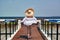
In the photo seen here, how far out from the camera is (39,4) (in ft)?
29.2

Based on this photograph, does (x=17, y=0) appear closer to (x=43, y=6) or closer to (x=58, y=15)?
(x=43, y=6)

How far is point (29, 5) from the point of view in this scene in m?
8.83

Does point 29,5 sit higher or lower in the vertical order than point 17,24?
higher

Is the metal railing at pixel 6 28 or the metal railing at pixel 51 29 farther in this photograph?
the metal railing at pixel 6 28

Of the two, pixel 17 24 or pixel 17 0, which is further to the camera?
pixel 17 0

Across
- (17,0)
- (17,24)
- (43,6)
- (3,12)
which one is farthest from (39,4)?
(17,24)

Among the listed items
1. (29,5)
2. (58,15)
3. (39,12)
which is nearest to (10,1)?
(29,5)

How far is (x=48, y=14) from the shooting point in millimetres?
8867

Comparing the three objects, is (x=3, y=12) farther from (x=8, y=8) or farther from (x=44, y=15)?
(x=44, y=15)

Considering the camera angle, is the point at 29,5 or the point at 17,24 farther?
the point at 29,5

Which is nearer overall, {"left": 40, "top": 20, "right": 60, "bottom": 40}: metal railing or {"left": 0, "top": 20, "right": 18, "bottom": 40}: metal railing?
{"left": 40, "top": 20, "right": 60, "bottom": 40}: metal railing

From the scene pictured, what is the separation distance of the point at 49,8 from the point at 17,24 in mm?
4379

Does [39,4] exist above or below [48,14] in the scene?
above

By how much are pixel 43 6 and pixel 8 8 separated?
1908 mm
